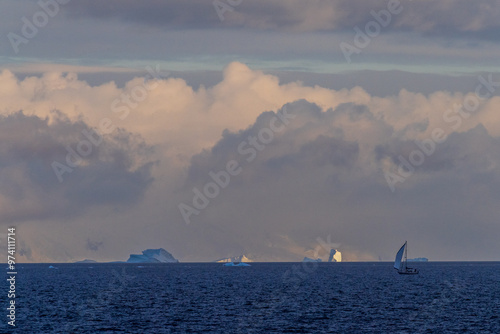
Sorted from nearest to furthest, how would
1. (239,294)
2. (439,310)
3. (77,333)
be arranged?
A: (77,333) < (439,310) < (239,294)

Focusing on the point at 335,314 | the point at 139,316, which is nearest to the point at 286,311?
the point at 335,314

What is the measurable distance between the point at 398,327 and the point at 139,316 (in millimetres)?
44535

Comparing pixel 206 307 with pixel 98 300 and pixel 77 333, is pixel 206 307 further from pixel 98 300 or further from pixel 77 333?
pixel 77 333

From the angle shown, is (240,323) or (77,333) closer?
(77,333)

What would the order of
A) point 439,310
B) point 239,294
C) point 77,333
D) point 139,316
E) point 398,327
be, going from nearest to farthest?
point 77,333 → point 398,327 → point 139,316 → point 439,310 → point 239,294

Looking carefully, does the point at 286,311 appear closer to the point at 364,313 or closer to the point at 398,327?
the point at 364,313

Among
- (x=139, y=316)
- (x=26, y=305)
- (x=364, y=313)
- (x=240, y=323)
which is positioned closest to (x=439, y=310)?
(x=364, y=313)

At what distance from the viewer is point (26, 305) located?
14875cm

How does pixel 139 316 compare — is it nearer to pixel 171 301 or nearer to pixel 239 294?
pixel 171 301

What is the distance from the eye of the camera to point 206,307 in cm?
14225

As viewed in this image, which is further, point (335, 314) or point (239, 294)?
point (239, 294)

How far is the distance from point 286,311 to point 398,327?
2826 centimetres

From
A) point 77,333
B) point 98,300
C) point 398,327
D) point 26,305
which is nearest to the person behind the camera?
point 77,333

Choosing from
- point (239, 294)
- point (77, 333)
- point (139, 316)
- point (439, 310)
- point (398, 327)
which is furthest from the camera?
point (239, 294)
